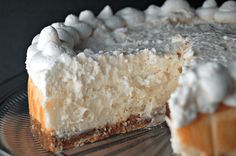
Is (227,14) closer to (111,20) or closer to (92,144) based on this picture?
(111,20)

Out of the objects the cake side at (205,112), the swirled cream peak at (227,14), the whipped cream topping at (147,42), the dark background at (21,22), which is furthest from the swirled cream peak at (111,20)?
the cake side at (205,112)

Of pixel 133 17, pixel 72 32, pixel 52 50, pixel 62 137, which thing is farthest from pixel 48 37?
pixel 133 17

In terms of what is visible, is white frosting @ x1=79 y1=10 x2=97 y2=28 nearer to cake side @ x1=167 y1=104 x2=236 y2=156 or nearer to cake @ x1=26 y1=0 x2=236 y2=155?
cake @ x1=26 y1=0 x2=236 y2=155

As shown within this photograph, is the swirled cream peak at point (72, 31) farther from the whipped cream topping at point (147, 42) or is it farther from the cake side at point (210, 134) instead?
the cake side at point (210, 134)

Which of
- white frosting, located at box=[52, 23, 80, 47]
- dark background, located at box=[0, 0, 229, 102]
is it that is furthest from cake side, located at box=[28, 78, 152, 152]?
dark background, located at box=[0, 0, 229, 102]

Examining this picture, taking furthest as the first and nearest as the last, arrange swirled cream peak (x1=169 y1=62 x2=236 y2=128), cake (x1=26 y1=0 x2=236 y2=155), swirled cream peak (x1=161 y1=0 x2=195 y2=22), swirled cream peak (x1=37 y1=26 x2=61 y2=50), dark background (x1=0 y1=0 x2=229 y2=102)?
dark background (x1=0 y1=0 x2=229 y2=102) → swirled cream peak (x1=161 y1=0 x2=195 y2=22) → swirled cream peak (x1=37 y1=26 x2=61 y2=50) → cake (x1=26 y1=0 x2=236 y2=155) → swirled cream peak (x1=169 y1=62 x2=236 y2=128)

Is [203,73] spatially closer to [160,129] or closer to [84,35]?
[160,129]

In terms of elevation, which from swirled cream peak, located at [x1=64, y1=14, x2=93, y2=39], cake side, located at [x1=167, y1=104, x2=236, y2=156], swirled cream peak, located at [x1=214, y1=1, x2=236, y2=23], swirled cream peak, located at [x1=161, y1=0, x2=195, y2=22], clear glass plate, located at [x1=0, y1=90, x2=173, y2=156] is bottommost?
clear glass plate, located at [x1=0, y1=90, x2=173, y2=156]
